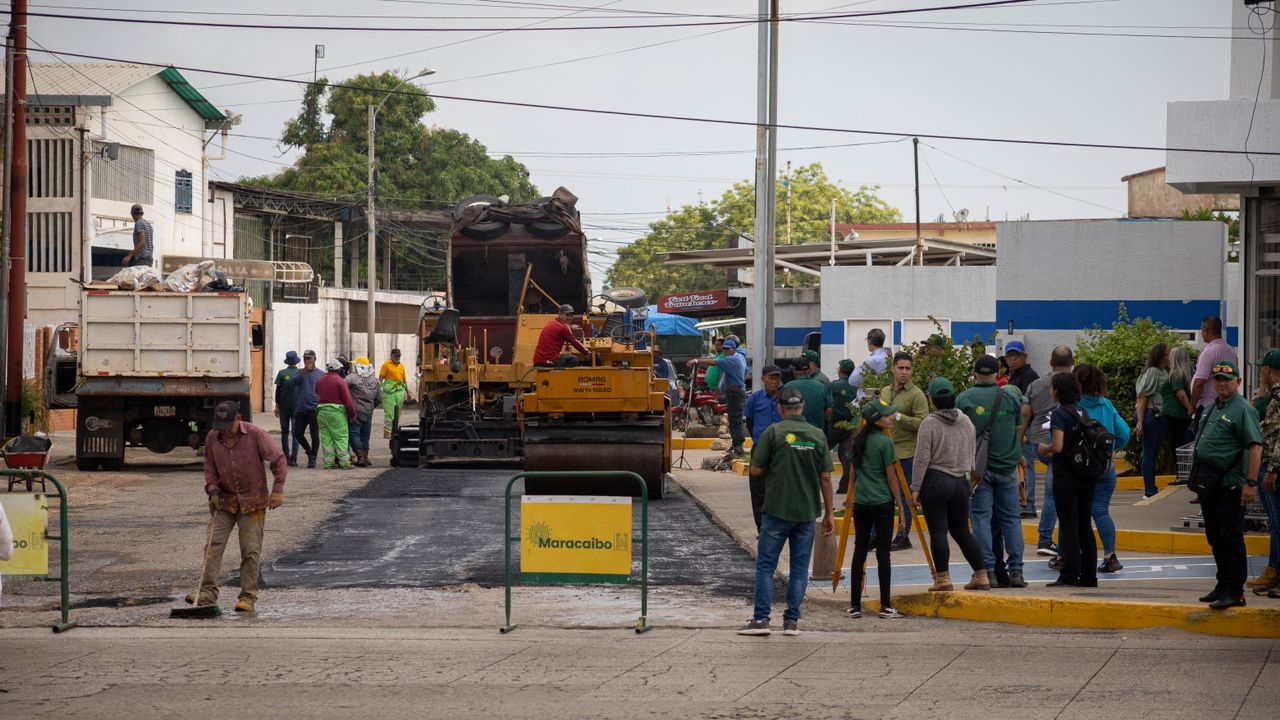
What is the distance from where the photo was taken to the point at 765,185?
77.0 feet

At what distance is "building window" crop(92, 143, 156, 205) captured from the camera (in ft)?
123

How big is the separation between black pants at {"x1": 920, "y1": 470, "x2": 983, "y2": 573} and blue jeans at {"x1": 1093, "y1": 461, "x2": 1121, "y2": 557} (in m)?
1.19

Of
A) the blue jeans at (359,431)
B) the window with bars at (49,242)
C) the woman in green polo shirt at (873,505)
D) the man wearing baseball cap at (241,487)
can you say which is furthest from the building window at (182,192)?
the woman in green polo shirt at (873,505)

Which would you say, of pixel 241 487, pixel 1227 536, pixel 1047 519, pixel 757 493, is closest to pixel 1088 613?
pixel 1227 536

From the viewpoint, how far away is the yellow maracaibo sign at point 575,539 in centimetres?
1044

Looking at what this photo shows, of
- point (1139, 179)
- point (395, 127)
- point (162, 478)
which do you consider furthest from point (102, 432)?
point (1139, 179)

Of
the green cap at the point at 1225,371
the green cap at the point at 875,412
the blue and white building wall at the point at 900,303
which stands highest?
the blue and white building wall at the point at 900,303

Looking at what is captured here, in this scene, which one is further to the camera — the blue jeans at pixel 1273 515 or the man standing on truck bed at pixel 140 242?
the man standing on truck bed at pixel 140 242

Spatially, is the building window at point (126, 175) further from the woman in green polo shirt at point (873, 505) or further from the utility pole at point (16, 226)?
the woman in green polo shirt at point (873, 505)

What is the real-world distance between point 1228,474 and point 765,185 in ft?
46.0

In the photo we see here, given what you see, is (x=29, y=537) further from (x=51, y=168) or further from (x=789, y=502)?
(x=51, y=168)

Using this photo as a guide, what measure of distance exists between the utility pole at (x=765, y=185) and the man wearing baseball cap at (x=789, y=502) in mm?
12802

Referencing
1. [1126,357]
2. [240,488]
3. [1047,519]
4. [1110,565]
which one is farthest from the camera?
[1126,357]

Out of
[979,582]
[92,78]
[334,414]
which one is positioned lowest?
[979,582]
